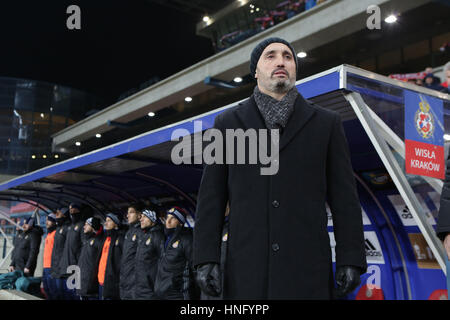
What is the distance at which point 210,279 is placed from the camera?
2.15 metres

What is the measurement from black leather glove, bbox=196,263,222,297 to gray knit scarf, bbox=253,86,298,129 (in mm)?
703

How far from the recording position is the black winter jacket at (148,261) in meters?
7.57

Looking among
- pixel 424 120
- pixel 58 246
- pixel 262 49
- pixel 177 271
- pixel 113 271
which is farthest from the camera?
pixel 58 246

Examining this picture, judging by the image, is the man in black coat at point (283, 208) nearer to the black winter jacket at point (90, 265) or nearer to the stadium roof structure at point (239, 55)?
the black winter jacket at point (90, 265)

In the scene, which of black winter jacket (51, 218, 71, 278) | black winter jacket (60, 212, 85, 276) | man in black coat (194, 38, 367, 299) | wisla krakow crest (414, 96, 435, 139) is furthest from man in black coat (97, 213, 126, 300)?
man in black coat (194, 38, 367, 299)

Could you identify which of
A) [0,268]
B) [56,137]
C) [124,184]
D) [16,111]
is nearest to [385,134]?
[124,184]

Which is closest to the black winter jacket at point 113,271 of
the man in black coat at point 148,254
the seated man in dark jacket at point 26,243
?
the man in black coat at point 148,254

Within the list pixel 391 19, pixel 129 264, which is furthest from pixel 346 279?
pixel 391 19

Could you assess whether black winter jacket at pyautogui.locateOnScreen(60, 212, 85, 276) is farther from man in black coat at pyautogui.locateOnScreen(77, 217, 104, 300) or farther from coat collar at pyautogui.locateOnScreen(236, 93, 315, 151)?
coat collar at pyautogui.locateOnScreen(236, 93, 315, 151)

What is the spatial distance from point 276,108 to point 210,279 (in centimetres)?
84

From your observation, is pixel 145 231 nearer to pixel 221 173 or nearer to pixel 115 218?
pixel 115 218

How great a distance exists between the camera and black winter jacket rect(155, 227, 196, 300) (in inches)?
269

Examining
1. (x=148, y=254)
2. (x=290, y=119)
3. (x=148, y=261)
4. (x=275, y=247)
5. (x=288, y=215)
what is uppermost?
(x=290, y=119)

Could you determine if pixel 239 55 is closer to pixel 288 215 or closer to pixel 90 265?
pixel 90 265
